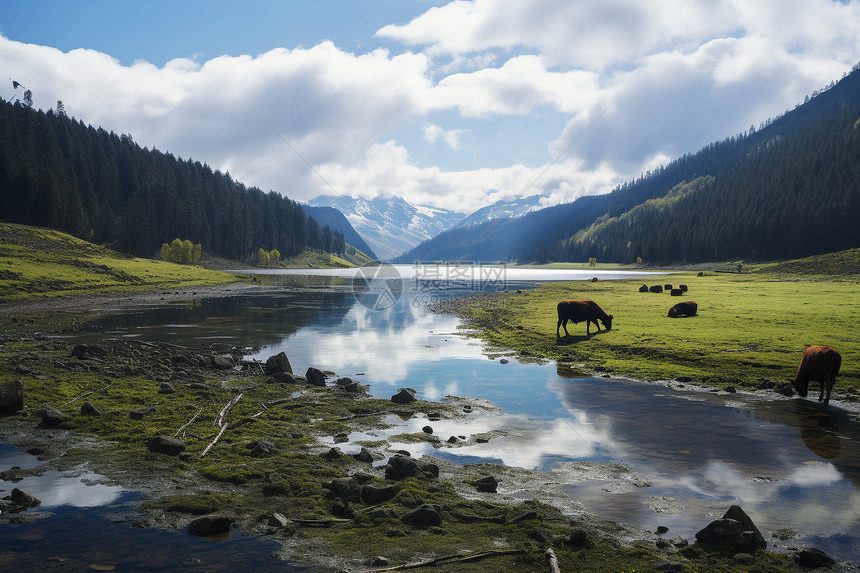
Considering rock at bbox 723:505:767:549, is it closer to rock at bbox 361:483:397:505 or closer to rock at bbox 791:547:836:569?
rock at bbox 791:547:836:569

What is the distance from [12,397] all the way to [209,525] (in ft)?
40.5

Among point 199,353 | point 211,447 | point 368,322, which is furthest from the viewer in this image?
point 368,322

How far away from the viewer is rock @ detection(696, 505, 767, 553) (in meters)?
9.33

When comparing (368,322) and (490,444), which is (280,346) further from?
(490,444)

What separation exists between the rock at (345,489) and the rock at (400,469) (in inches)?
47.8

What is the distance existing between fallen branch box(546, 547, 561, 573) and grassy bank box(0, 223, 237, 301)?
69420 mm

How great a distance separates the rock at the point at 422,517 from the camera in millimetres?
10281

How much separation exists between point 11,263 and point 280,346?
190 feet

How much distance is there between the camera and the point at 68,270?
7638cm

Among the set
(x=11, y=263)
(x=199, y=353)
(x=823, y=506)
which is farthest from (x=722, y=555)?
(x=11, y=263)

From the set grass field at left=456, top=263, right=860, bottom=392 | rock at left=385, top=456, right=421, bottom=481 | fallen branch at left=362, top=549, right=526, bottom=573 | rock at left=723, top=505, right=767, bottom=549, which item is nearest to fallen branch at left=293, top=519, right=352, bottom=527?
fallen branch at left=362, top=549, right=526, bottom=573

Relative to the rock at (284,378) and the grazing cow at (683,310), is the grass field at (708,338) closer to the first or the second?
the grazing cow at (683,310)

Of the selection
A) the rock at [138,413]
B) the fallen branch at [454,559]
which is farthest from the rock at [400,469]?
the rock at [138,413]

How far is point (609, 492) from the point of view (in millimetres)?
12375
